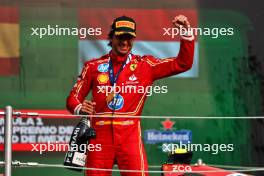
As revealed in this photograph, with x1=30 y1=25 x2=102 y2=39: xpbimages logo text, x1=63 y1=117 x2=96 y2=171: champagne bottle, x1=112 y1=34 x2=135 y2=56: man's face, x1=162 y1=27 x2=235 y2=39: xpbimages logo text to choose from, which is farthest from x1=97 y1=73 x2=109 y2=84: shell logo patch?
x1=162 y1=27 x2=235 y2=39: xpbimages logo text

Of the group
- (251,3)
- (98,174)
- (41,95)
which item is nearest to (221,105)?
(251,3)

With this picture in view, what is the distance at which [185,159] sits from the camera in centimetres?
529

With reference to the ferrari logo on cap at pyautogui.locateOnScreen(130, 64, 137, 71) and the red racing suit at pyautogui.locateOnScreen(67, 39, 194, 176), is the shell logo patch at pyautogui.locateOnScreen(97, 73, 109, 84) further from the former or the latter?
the ferrari logo on cap at pyautogui.locateOnScreen(130, 64, 137, 71)

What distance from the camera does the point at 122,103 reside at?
15.5 ft

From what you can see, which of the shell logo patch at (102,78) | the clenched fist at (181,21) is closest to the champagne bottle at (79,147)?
the shell logo patch at (102,78)

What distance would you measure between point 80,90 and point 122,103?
0.97ft

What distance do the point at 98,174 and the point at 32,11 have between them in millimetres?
2101

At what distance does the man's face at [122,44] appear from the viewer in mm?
4750

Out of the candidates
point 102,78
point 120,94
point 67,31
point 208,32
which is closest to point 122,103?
point 120,94

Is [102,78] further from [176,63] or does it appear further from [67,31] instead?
[67,31]

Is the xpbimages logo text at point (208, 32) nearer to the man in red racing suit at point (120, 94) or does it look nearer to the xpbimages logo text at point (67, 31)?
the xpbimages logo text at point (67, 31)

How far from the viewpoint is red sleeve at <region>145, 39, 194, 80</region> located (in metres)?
4.60

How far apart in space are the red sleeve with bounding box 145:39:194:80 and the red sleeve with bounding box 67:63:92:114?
0.39m

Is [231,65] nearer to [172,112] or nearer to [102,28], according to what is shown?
[172,112]
